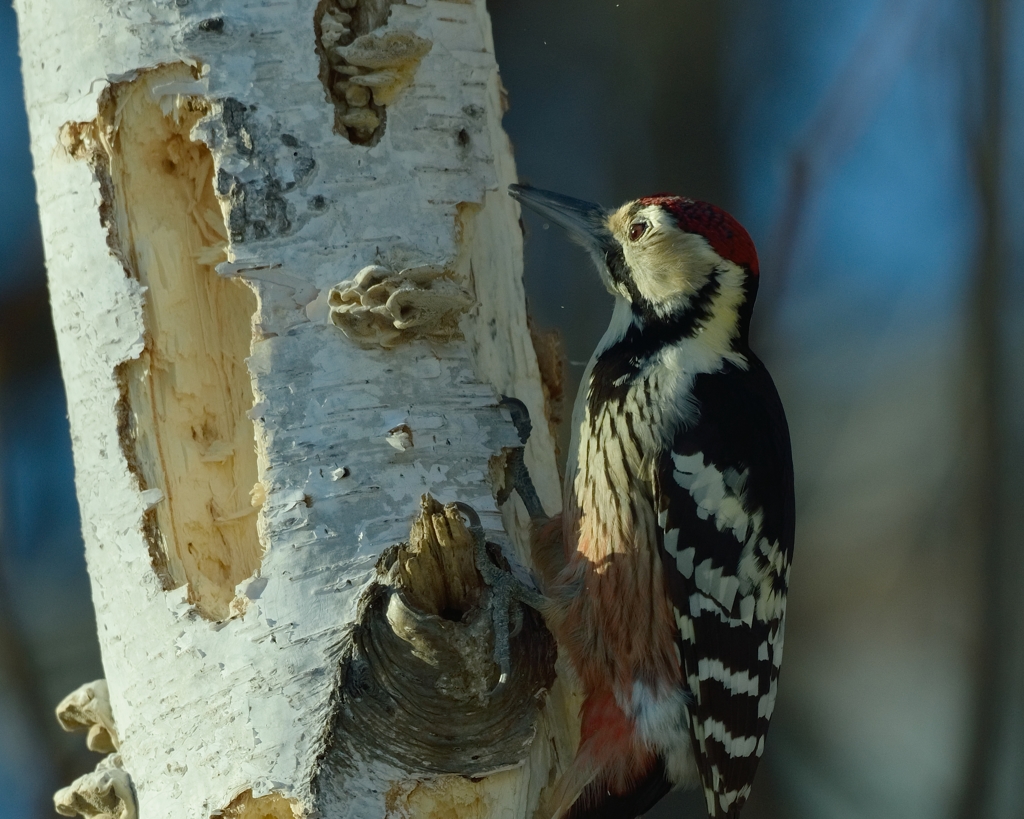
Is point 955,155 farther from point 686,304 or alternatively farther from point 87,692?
point 87,692

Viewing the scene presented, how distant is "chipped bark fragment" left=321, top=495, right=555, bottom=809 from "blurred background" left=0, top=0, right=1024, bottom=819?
2459 millimetres

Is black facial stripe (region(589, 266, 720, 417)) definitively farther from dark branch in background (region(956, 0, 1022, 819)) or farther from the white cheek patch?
dark branch in background (region(956, 0, 1022, 819))

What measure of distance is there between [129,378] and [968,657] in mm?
A: 3509

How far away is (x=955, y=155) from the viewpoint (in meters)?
4.28

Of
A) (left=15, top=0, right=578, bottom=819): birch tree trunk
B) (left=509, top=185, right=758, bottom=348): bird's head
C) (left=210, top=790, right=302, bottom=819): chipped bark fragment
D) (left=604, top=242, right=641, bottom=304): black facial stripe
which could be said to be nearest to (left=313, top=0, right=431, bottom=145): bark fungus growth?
(left=15, top=0, right=578, bottom=819): birch tree trunk

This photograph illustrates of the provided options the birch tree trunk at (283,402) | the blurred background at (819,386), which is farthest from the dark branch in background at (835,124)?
the birch tree trunk at (283,402)

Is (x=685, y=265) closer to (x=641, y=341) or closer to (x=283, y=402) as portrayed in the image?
(x=641, y=341)

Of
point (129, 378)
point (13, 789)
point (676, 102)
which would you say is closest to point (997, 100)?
point (676, 102)

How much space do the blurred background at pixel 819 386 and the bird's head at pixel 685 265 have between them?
1.28 meters

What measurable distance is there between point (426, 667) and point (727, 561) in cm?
97

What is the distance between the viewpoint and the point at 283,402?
1942mm

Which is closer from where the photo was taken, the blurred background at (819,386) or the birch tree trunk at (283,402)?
the birch tree trunk at (283,402)

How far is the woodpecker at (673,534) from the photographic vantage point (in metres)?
2.48

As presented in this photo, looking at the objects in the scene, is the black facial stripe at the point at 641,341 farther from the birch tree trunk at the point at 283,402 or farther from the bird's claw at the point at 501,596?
the bird's claw at the point at 501,596
